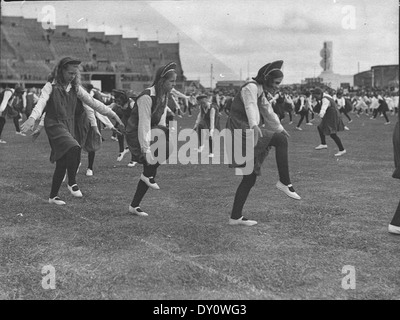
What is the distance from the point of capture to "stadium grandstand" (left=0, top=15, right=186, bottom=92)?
49.6 meters

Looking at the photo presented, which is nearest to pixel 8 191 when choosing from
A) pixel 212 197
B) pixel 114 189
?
pixel 114 189

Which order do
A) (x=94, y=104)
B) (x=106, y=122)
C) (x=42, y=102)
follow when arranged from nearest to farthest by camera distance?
1. (x=42, y=102)
2. (x=94, y=104)
3. (x=106, y=122)

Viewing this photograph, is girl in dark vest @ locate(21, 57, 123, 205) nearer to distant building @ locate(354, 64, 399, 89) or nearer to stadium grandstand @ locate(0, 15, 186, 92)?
stadium grandstand @ locate(0, 15, 186, 92)

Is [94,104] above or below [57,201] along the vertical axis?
above

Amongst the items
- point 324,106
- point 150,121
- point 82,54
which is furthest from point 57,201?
point 82,54

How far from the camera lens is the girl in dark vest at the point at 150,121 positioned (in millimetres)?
5023

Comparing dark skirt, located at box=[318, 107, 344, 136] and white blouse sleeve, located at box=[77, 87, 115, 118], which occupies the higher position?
white blouse sleeve, located at box=[77, 87, 115, 118]

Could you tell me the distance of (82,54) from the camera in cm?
5256

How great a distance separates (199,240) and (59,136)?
7.76 feet

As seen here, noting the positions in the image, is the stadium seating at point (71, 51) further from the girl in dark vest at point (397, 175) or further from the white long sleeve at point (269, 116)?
the girl in dark vest at point (397, 175)

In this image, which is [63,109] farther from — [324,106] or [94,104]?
[324,106]

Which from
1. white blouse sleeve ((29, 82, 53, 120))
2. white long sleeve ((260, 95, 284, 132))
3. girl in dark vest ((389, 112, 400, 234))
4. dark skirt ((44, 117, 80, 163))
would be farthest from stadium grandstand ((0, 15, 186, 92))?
girl in dark vest ((389, 112, 400, 234))

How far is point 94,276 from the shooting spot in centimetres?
362
